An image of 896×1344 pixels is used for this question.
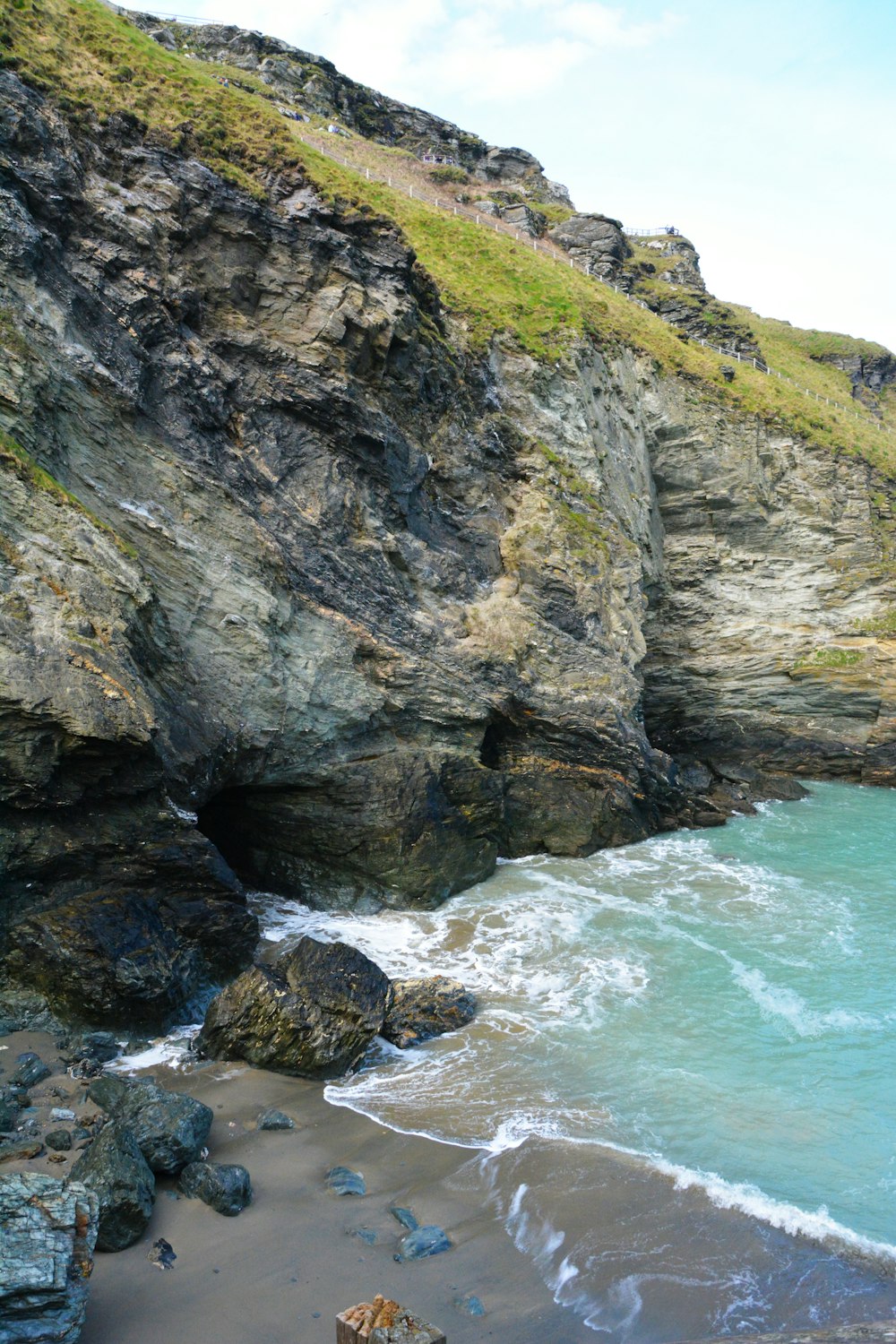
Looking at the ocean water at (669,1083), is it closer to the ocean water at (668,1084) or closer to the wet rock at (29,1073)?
the ocean water at (668,1084)

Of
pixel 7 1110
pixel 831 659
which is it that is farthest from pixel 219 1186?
pixel 831 659

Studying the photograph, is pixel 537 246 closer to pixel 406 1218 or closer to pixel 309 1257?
pixel 406 1218

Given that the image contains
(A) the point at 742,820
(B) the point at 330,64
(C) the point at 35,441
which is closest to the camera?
(C) the point at 35,441

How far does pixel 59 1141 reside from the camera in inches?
318

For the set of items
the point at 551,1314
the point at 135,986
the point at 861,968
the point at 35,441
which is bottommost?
the point at 135,986

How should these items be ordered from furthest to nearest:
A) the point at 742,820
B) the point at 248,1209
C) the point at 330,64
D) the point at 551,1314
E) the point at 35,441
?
the point at 330,64, the point at 742,820, the point at 35,441, the point at 248,1209, the point at 551,1314

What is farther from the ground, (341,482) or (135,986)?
(341,482)

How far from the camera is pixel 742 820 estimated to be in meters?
24.3

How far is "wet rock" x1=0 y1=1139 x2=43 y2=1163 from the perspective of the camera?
7.81 m

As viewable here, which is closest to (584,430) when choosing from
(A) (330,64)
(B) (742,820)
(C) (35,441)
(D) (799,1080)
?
(B) (742,820)

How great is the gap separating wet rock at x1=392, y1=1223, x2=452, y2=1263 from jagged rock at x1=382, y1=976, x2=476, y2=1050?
142 inches

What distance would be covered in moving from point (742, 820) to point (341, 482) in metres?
14.8

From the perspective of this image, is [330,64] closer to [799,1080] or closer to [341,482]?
[341,482]

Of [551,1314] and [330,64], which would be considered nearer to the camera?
[551,1314]
